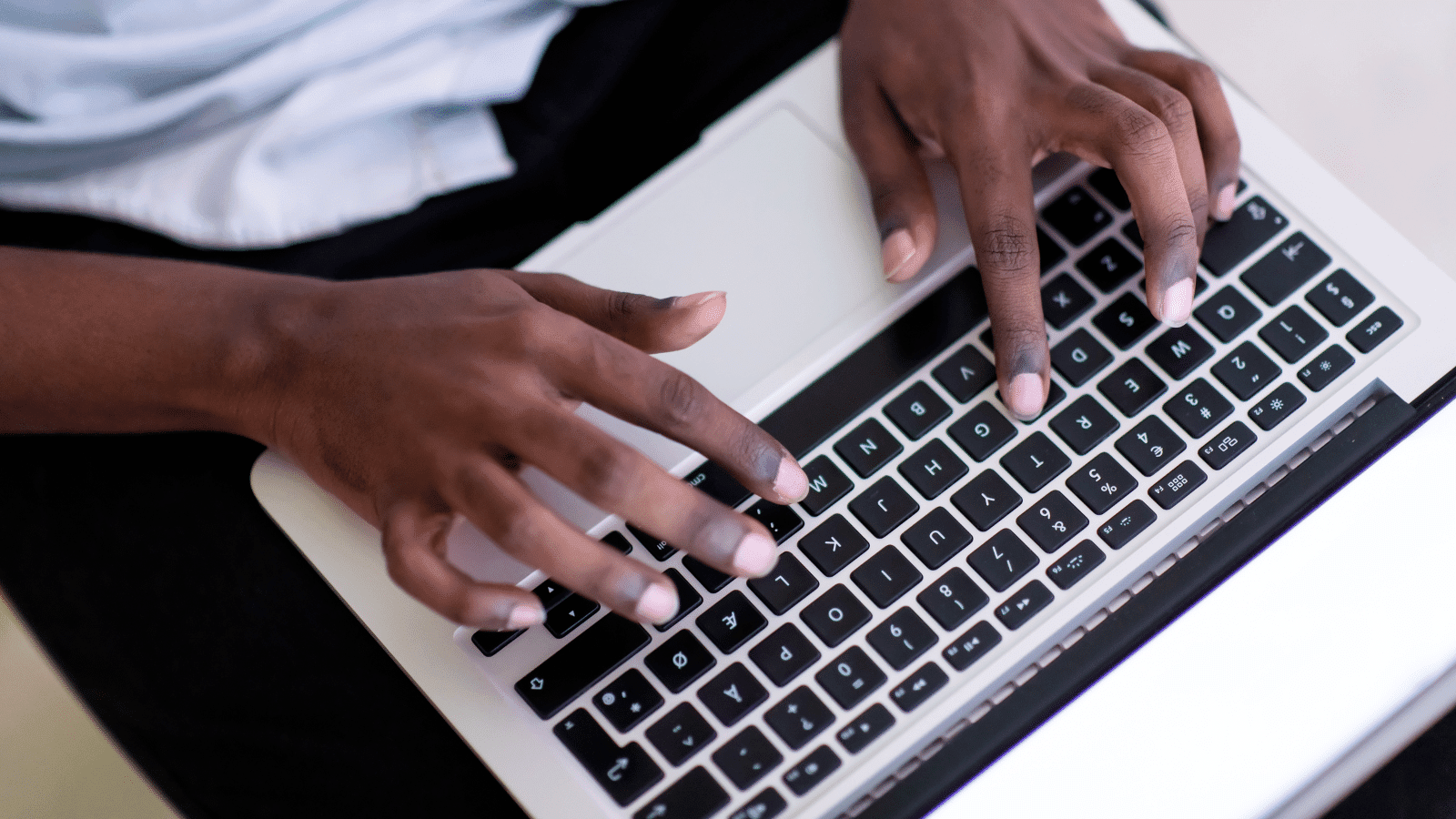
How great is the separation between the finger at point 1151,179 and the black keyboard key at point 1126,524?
107 millimetres

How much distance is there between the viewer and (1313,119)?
701 mm

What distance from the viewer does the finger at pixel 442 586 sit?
44 cm

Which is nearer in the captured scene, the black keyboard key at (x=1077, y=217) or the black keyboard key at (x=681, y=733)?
the black keyboard key at (x=681, y=733)

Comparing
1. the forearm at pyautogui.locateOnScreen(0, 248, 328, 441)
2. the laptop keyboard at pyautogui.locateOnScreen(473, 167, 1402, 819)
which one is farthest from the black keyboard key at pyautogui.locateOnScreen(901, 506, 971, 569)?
the forearm at pyautogui.locateOnScreen(0, 248, 328, 441)

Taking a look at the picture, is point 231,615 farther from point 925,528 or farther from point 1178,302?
point 1178,302

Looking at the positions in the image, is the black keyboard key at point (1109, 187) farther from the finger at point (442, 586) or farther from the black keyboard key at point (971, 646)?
the finger at point (442, 586)

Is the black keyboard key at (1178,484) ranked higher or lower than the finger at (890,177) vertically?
lower

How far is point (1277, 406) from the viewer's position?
1.59 ft

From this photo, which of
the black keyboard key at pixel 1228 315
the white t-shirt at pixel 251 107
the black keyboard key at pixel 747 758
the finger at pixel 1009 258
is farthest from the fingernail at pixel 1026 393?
the white t-shirt at pixel 251 107

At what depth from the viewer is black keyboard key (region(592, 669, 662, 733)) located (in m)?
0.45

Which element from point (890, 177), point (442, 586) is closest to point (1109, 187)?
point (890, 177)

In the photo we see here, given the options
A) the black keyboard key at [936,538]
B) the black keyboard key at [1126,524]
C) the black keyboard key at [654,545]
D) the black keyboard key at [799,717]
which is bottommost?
the black keyboard key at [1126,524]

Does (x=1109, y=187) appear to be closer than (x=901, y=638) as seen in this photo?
No

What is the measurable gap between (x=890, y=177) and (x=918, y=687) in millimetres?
293
